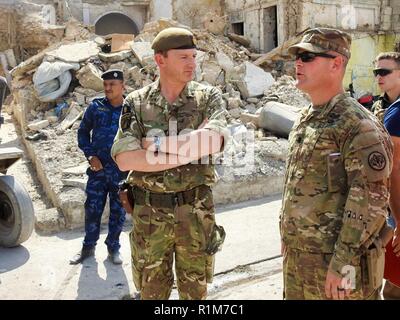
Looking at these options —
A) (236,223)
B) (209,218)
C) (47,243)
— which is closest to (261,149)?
(236,223)

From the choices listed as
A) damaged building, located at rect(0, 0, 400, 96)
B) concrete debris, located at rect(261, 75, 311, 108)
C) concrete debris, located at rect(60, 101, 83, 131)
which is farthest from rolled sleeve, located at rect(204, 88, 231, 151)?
damaged building, located at rect(0, 0, 400, 96)

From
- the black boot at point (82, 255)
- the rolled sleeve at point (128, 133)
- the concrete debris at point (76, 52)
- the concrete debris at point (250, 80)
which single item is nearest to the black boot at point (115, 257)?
the black boot at point (82, 255)

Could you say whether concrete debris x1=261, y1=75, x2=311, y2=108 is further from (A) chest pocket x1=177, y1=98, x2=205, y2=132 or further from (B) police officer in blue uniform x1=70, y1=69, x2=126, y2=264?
(A) chest pocket x1=177, y1=98, x2=205, y2=132

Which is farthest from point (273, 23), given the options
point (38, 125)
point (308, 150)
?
point (308, 150)

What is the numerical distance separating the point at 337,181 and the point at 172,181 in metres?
0.90

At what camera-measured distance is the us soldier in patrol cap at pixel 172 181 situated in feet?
7.50

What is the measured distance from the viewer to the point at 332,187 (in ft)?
6.14

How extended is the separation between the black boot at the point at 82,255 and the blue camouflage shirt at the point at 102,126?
0.88m

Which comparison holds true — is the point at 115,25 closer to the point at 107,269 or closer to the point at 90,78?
the point at 90,78

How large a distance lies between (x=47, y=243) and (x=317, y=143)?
3604 millimetres

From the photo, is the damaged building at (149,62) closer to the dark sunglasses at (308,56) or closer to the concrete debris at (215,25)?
the concrete debris at (215,25)

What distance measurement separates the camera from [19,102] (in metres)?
9.99

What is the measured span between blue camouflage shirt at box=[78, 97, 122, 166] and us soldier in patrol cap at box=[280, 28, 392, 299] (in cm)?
214

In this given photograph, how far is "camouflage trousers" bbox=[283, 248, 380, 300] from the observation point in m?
1.82
